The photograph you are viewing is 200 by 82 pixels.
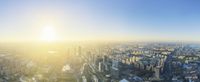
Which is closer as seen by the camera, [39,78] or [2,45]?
[39,78]

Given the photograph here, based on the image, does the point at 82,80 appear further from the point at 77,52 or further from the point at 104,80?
the point at 77,52

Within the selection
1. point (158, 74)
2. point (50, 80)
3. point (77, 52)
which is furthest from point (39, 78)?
point (77, 52)

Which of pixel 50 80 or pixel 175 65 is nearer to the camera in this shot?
pixel 50 80

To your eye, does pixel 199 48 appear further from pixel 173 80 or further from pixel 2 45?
pixel 2 45

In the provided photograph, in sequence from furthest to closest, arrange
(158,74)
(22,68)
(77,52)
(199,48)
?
(199,48) → (77,52) → (22,68) → (158,74)

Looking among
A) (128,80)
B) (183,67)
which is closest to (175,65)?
(183,67)

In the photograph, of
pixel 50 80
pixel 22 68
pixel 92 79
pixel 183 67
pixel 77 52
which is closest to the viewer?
pixel 50 80

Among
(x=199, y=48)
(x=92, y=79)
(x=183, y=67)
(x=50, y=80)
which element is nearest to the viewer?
(x=50, y=80)

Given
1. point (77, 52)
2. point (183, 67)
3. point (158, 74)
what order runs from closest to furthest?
point (158, 74) < point (183, 67) < point (77, 52)

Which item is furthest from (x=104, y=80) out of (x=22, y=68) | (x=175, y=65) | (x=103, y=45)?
(x=103, y=45)
